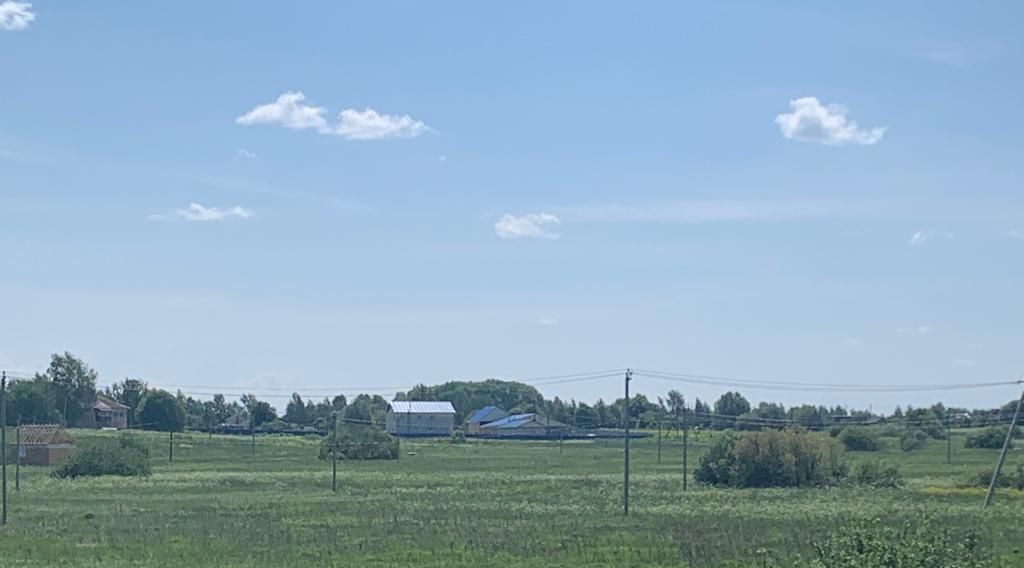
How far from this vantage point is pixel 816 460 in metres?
74.4

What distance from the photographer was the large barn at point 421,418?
178000 millimetres

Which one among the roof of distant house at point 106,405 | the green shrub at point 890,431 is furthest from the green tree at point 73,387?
the green shrub at point 890,431

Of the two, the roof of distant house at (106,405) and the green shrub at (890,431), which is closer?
the green shrub at (890,431)

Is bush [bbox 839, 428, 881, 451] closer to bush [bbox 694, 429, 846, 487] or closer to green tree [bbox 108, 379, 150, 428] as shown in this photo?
bush [bbox 694, 429, 846, 487]

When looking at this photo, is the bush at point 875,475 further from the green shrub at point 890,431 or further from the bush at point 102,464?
the green shrub at point 890,431

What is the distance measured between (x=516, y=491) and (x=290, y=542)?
26670 millimetres

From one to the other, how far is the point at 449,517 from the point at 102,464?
147ft

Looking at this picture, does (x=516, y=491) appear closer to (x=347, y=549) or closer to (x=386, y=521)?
(x=386, y=521)

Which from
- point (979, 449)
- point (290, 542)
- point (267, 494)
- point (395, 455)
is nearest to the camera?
point (290, 542)

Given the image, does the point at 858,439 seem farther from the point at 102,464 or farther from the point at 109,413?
the point at 109,413

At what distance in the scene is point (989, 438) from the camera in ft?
402

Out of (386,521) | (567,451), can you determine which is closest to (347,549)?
(386,521)

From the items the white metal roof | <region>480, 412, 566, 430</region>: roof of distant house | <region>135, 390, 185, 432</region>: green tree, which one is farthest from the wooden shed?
<region>480, 412, 566, 430</region>: roof of distant house

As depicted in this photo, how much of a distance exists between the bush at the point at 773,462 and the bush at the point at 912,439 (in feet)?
156
